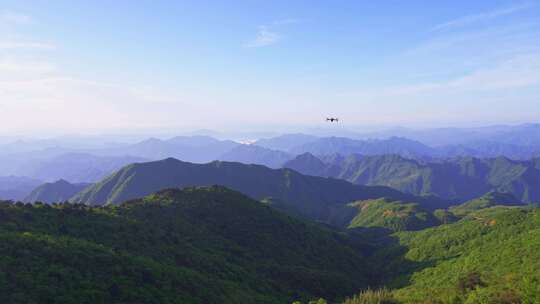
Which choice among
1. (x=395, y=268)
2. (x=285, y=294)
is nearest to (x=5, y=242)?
(x=285, y=294)

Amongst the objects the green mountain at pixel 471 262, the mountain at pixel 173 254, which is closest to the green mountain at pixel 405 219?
the green mountain at pixel 471 262

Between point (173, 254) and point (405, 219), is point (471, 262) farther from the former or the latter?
point (405, 219)

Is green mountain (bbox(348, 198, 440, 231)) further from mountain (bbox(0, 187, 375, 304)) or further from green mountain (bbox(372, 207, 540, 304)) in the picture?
mountain (bbox(0, 187, 375, 304))

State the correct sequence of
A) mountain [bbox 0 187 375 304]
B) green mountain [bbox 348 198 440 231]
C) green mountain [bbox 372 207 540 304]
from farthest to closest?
green mountain [bbox 348 198 440 231]
green mountain [bbox 372 207 540 304]
mountain [bbox 0 187 375 304]

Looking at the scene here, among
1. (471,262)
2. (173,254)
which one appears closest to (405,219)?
(471,262)

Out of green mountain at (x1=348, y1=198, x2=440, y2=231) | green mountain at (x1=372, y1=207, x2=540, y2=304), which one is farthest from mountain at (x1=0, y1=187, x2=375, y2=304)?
green mountain at (x1=348, y1=198, x2=440, y2=231)

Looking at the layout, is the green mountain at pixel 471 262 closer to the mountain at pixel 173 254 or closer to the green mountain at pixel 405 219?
the mountain at pixel 173 254

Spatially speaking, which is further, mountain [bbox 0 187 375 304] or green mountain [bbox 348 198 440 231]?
green mountain [bbox 348 198 440 231]

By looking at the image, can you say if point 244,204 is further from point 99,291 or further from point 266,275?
point 99,291
